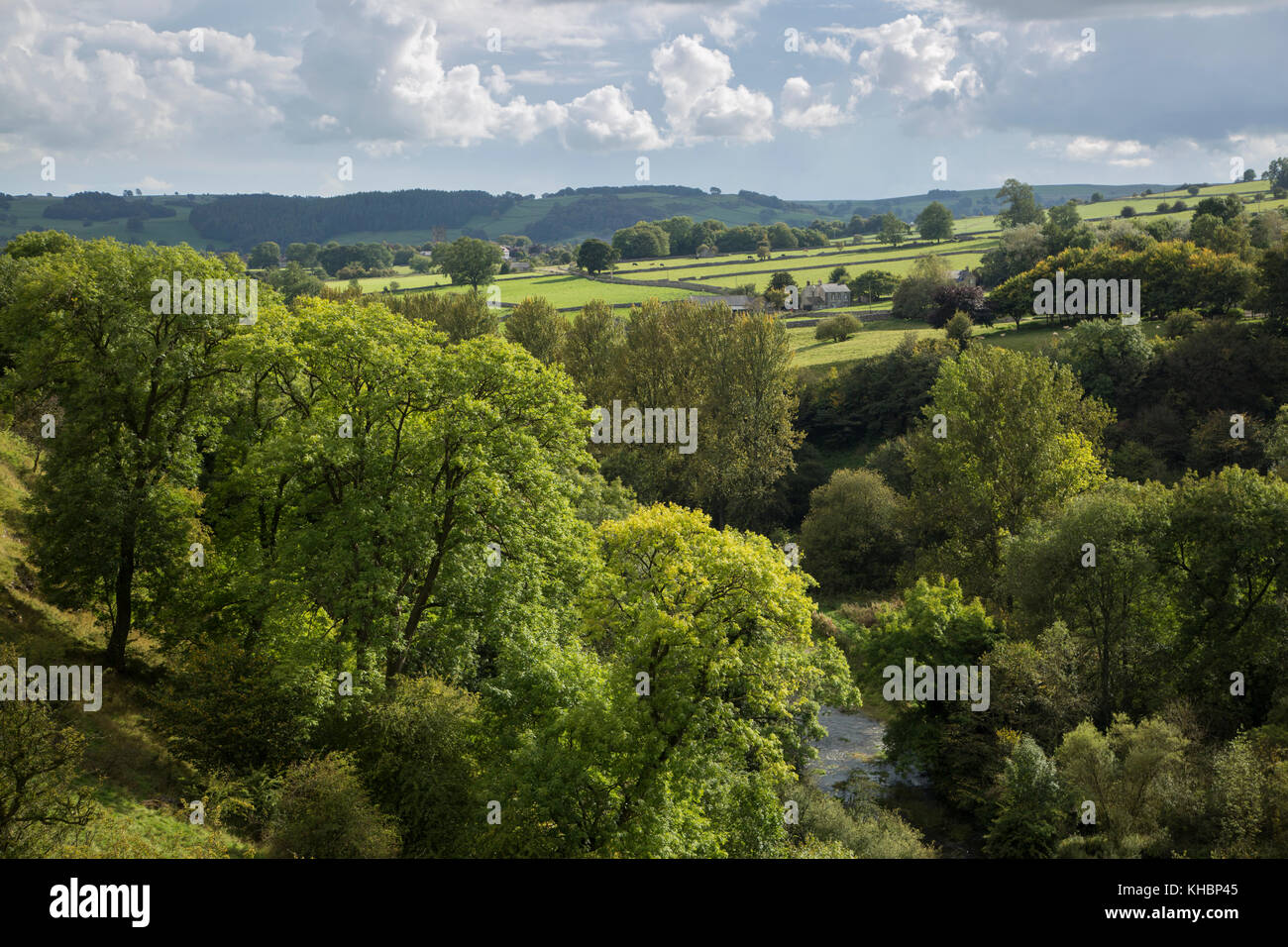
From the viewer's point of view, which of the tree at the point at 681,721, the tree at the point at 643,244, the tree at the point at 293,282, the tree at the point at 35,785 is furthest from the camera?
the tree at the point at 643,244

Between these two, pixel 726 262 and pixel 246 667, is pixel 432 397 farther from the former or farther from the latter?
pixel 726 262

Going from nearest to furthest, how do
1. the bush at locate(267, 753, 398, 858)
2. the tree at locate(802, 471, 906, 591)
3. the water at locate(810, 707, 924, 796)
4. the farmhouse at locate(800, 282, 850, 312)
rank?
the bush at locate(267, 753, 398, 858) < the water at locate(810, 707, 924, 796) < the tree at locate(802, 471, 906, 591) < the farmhouse at locate(800, 282, 850, 312)

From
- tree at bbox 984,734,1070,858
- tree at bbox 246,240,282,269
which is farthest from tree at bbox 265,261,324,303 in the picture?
tree at bbox 984,734,1070,858

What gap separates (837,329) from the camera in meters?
97.9

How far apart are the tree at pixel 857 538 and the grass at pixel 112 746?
40.9 meters

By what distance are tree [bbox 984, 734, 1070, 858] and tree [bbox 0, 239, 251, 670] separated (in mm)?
29351

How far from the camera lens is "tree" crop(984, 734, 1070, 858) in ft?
97.9

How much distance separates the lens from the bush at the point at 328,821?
2206 cm

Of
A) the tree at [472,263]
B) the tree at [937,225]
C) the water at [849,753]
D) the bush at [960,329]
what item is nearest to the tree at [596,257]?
the tree at [472,263]

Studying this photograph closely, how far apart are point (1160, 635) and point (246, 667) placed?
3493 cm

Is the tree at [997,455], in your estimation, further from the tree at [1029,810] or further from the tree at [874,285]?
the tree at [874,285]

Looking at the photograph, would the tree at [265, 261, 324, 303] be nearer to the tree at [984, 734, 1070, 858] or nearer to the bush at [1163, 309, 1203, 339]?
the bush at [1163, 309, 1203, 339]
